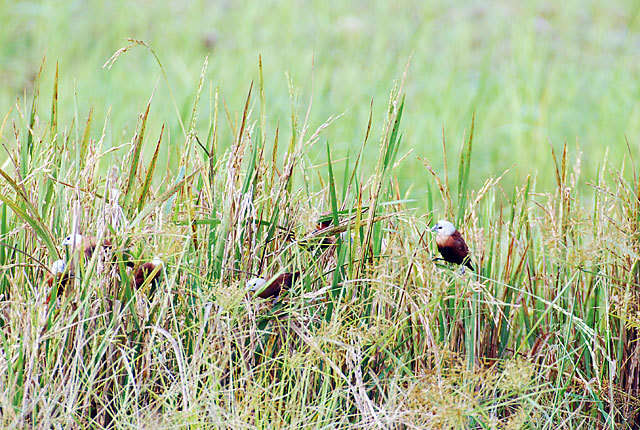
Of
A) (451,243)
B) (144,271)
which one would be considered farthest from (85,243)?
(451,243)

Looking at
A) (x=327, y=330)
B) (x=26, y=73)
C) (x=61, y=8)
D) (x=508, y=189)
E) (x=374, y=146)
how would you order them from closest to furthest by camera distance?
(x=327, y=330) → (x=508, y=189) → (x=374, y=146) → (x=26, y=73) → (x=61, y=8)

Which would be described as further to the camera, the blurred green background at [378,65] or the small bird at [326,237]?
the blurred green background at [378,65]

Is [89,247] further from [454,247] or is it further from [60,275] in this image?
[454,247]

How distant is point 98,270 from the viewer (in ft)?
5.72

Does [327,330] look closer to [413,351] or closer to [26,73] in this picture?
[413,351]

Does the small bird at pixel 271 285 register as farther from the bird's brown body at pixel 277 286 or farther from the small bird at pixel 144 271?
the small bird at pixel 144 271

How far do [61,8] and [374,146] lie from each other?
10.3 ft

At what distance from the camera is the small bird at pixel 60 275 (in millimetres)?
1664

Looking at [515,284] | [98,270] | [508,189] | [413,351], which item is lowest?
[508,189]

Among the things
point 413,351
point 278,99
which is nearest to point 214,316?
point 413,351

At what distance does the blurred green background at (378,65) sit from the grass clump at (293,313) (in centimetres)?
225

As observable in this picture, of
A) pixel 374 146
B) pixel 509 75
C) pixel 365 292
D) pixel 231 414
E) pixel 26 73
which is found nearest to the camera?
pixel 231 414

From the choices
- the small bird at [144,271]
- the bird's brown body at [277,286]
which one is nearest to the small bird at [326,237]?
the bird's brown body at [277,286]

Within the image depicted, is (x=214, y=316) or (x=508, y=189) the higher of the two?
(x=214, y=316)
